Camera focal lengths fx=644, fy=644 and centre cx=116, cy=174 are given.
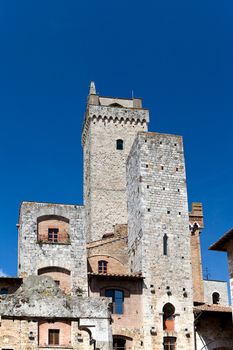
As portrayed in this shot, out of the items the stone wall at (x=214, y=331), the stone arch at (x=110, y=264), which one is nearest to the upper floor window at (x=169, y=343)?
the stone wall at (x=214, y=331)

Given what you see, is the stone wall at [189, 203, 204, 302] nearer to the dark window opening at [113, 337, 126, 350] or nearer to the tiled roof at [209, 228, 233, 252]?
the dark window opening at [113, 337, 126, 350]

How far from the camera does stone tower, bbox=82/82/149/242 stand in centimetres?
5153

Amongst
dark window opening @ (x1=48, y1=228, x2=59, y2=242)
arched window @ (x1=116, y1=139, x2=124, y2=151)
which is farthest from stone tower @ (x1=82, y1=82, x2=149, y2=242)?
dark window opening @ (x1=48, y1=228, x2=59, y2=242)

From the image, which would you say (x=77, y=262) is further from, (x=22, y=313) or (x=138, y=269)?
(x=22, y=313)

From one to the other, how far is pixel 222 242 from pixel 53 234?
1125 cm

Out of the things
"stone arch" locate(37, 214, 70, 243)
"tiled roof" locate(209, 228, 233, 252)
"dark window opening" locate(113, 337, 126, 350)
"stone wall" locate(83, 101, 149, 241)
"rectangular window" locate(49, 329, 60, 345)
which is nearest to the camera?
"tiled roof" locate(209, 228, 233, 252)

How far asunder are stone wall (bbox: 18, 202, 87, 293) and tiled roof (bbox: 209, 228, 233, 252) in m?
8.40

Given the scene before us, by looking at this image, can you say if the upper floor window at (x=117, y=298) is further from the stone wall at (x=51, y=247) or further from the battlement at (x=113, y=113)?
the battlement at (x=113, y=113)

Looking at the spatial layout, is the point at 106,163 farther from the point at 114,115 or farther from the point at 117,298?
the point at 117,298

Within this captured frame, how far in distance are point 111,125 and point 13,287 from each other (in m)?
22.3

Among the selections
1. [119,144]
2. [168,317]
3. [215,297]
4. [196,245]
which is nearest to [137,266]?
[168,317]

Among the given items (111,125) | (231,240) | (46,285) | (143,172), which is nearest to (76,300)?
(46,285)

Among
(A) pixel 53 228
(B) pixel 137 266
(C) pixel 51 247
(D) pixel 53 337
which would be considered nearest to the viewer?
(D) pixel 53 337

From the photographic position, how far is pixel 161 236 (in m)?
37.8
